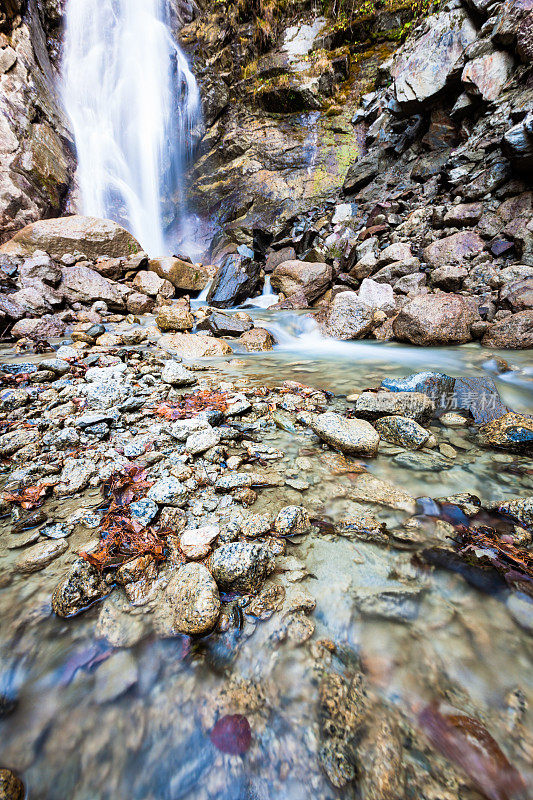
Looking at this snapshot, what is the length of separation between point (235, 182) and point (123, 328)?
44.9ft

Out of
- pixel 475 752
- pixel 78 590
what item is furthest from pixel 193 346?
pixel 475 752

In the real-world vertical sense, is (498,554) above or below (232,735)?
above

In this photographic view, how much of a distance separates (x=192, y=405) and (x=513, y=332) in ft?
17.7

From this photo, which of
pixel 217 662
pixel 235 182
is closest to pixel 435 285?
pixel 217 662

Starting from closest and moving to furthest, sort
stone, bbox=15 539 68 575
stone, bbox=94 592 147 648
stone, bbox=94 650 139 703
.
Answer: stone, bbox=94 650 139 703 → stone, bbox=94 592 147 648 → stone, bbox=15 539 68 575

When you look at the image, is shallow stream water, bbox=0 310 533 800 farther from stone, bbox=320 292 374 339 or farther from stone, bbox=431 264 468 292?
stone, bbox=431 264 468 292

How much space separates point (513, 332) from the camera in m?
4.94

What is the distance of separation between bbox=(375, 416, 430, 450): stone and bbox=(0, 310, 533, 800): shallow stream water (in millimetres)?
835

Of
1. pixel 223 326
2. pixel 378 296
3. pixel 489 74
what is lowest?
pixel 223 326

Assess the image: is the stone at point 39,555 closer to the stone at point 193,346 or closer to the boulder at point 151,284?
the stone at point 193,346

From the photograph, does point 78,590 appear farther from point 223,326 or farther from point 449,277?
point 449,277

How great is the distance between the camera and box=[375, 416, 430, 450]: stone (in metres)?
2.18

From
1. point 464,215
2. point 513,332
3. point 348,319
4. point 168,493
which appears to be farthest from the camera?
point 464,215

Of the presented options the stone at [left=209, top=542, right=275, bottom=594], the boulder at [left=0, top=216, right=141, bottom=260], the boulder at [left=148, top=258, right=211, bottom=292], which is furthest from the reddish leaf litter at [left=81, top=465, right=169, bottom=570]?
the boulder at [left=0, top=216, right=141, bottom=260]
